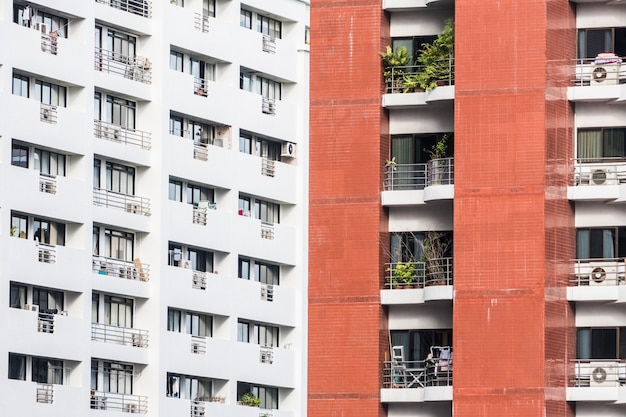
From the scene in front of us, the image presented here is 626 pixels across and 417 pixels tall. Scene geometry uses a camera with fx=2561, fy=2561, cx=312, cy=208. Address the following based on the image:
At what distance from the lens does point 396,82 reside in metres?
73.1

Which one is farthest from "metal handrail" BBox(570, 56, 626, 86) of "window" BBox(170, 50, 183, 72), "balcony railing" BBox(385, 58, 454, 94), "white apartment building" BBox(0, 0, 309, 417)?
"window" BBox(170, 50, 183, 72)

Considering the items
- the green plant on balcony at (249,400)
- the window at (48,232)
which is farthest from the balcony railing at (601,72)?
the green plant on balcony at (249,400)

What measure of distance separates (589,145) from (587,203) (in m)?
1.69

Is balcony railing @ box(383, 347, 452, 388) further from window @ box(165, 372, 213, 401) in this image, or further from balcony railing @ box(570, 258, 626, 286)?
window @ box(165, 372, 213, 401)

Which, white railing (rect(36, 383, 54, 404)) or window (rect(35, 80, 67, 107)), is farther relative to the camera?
window (rect(35, 80, 67, 107))

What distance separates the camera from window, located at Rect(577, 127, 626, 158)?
71.9 m

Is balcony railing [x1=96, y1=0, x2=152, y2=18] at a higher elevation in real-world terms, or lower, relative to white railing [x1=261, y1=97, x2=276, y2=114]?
higher

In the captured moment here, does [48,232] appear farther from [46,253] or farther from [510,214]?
[510,214]

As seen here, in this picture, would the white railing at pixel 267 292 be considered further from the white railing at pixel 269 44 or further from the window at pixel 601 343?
the window at pixel 601 343

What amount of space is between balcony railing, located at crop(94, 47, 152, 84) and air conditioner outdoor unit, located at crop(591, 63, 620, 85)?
56.0ft

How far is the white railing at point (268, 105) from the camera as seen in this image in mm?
89000

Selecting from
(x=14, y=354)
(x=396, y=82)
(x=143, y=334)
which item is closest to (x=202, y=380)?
(x=143, y=334)

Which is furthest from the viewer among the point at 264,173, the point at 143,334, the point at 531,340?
the point at 264,173

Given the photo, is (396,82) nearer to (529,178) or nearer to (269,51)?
(529,178)
